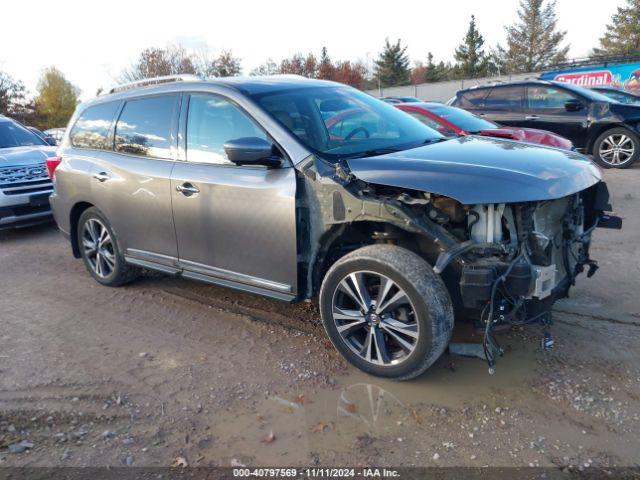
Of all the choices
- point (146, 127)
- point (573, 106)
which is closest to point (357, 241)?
point (146, 127)

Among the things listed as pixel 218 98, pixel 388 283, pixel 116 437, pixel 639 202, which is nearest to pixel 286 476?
pixel 116 437

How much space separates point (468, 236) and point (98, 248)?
371 centimetres

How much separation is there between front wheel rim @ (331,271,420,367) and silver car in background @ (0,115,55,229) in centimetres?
581

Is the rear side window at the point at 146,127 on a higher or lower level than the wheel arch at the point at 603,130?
higher

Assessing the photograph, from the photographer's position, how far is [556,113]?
1041 cm

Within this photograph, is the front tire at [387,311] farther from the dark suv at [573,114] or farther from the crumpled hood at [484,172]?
the dark suv at [573,114]

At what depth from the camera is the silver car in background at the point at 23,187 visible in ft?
23.5

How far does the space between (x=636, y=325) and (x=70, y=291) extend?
5.00 m

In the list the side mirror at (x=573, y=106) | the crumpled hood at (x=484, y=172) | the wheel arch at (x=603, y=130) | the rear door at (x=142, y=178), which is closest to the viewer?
the crumpled hood at (x=484, y=172)

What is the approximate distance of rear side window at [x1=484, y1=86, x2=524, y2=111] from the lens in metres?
10.9

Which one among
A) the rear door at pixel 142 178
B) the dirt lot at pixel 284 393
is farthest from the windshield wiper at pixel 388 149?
the rear door at pixel 142 178

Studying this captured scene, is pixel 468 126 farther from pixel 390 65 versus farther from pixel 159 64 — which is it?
pixel 390 65

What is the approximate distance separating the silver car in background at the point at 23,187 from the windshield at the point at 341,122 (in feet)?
16.6

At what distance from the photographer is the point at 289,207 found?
3408 millimetres
